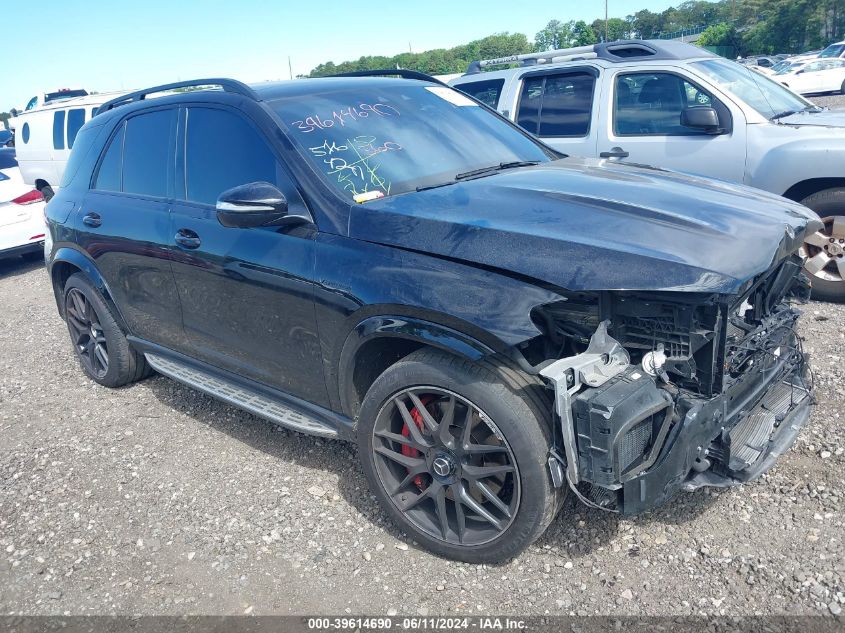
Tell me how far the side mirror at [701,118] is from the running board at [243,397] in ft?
14.0

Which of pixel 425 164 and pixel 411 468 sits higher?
pixel 425 164

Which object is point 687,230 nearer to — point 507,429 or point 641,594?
point 507,429

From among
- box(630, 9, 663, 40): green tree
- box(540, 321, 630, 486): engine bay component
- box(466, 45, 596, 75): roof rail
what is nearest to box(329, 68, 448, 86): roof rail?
box(540, 321, 630, 486): engine bay component

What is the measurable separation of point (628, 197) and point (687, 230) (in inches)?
16.2

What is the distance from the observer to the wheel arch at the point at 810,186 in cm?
541

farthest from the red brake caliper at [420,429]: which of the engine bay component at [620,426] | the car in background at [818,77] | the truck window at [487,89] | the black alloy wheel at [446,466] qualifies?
the car in background at [818,77]

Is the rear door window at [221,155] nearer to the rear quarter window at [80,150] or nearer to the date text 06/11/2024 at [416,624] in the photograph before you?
the rear quarter window at [80,150]

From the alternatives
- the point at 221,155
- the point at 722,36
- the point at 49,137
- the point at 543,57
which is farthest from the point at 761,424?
the point at 722,36

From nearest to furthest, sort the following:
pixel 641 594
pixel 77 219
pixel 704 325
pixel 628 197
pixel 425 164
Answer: pixel 704 325
pixel 641 594
pixel 628 197
pixel 425 164
pixel 77 219

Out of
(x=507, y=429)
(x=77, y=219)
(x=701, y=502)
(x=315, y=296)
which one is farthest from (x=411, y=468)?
(x=77, y=219)

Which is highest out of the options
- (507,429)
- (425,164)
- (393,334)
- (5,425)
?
(425,164)

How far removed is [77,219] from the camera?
463cm

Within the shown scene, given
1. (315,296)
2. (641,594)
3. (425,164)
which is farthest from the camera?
(425,164)

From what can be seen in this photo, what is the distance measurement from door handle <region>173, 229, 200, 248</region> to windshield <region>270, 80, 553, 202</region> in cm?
80
